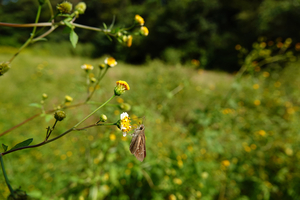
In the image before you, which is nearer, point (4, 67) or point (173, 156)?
point (4, 67)

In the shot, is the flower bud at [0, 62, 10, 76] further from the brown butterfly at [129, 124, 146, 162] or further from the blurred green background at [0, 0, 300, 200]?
the brown butterfly at [129, 124, 146, 162]

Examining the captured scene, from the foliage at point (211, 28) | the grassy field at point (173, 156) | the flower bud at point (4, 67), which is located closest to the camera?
the flower bud at point (4, 67)

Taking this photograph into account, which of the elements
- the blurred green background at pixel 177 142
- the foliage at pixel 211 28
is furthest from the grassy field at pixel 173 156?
the foliage at pixel 211 28

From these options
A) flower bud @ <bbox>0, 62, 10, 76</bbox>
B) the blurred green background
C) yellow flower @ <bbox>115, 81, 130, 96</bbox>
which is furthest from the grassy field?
flower bud @ <bbox>0, 62, 10, 76</bbox>

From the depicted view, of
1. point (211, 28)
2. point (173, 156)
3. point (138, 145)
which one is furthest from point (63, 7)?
point (211, 28)

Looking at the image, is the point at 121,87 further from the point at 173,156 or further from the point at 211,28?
the point at 211,28

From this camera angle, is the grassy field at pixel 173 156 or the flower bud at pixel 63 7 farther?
the grassy field at pixel 173 156

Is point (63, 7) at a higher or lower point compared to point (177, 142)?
higher

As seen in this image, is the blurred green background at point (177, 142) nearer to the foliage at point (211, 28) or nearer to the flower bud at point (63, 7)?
the flower bud at point (63, 7)

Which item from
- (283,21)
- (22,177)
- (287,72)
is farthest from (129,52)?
(22,177)

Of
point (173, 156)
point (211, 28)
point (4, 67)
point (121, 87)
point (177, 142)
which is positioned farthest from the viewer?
point (211, 28)

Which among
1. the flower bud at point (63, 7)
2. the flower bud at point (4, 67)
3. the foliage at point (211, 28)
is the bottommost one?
the foliage at point (211, 28)
